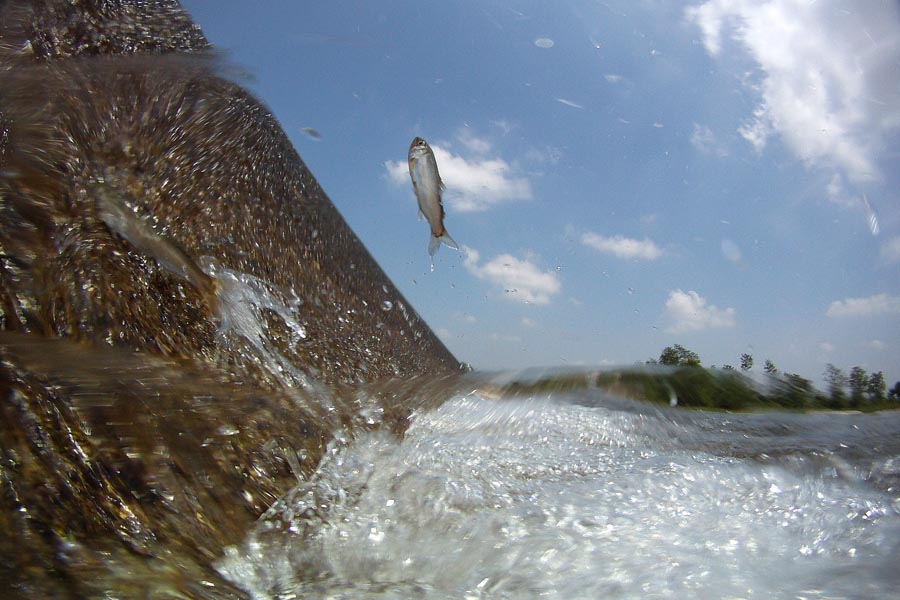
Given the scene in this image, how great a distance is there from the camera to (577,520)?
1974 mm

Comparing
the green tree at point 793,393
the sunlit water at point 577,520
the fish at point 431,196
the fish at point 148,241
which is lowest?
the sunlit water at point 577,520

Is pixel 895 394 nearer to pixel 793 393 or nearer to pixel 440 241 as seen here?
pixel 793 393

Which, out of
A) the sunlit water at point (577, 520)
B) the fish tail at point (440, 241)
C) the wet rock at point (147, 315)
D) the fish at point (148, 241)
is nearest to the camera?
the wet rock at point (147, 315)

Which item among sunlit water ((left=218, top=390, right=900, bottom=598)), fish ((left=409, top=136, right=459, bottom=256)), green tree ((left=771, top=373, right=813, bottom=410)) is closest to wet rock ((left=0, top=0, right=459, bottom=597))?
sunlit water ((left=218, top=390, right=900, bottom=598))

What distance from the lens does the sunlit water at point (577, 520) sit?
1.55 m

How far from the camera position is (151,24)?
3.33 meters

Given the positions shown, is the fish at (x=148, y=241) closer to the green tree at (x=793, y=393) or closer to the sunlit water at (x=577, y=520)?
the sunlit water at (x=577, y=520)

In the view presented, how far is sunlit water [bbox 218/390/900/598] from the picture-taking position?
5.07 ft

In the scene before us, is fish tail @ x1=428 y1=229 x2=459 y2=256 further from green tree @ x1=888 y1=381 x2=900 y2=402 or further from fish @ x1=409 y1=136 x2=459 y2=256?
green tree @ x1=888 y1=381 x2=900 y2=402

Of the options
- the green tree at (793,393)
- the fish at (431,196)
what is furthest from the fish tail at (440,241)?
the green tree at (793,393)

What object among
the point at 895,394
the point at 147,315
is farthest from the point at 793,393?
the point at 147,315

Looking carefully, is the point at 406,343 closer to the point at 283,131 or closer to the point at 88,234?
the point at 283,131

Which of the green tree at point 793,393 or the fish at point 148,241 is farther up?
the fish at point 148,241

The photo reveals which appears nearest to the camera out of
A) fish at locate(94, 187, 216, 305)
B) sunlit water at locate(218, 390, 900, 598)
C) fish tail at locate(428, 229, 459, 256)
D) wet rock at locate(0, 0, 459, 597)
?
wet rock at locate(0, 0, 459, 597)
